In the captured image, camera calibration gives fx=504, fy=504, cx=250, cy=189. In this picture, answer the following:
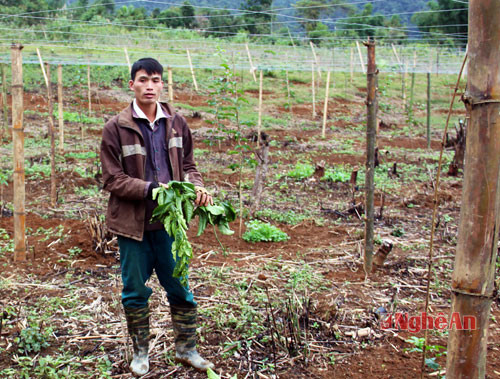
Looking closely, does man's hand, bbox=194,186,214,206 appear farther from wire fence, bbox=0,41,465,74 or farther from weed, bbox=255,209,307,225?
wire fence, bbox=0,41,465,74

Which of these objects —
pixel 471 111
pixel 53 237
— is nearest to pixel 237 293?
pixel 53 237

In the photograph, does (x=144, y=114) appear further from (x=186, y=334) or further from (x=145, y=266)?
(x=186, y=334)

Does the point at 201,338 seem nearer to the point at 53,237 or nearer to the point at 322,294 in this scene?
the point at 322,294

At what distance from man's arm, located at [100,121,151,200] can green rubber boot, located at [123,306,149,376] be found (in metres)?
0.75

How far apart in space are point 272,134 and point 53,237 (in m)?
10.6

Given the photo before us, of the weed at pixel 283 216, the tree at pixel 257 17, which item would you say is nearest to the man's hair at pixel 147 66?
the weed at pixel 283 216

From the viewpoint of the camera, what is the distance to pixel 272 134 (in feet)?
51.1

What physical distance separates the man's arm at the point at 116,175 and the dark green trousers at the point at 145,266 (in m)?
0.29

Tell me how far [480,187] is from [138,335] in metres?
2.31

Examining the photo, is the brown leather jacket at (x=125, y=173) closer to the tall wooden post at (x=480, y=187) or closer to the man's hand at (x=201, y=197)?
the man's hand at (x=201, y=197)

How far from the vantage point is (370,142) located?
4.39 metres

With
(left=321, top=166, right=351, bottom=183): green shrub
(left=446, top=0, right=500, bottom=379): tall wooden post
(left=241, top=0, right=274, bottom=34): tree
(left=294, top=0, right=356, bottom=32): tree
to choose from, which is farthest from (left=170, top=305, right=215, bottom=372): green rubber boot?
(left=294, top=0, right=356, bottom=32): tree

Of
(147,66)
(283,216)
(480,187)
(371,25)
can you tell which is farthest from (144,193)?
(371,25)

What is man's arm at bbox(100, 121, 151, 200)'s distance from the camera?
2.93 meters
